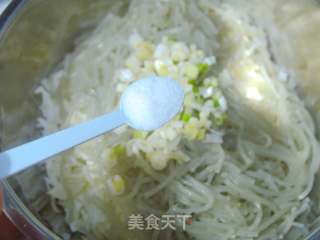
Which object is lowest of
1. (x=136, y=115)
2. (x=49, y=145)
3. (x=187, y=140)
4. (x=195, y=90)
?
(x=187, y=140)

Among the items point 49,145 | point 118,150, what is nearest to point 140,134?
point 118,150

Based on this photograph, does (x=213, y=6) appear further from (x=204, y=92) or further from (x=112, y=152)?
(x=112, y=152)

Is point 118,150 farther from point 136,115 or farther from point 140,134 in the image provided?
point 136,115

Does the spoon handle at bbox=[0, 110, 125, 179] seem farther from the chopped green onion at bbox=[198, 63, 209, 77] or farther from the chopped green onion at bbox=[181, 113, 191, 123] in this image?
the chopped green onion at bbox=[198, 63, 209, 77]

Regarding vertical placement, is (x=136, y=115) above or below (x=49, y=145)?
below

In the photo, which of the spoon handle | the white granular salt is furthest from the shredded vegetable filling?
the spoon handle

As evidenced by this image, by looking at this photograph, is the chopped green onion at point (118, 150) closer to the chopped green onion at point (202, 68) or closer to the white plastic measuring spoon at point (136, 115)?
the white plastic measuring spoon at point (136, 115)
